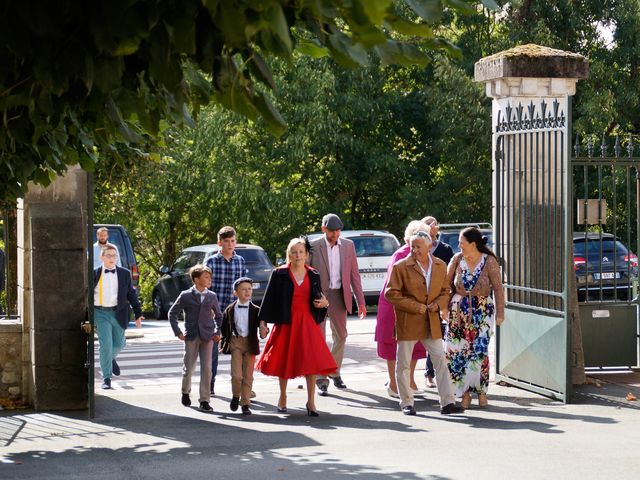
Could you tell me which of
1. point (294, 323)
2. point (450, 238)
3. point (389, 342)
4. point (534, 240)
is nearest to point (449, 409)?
point (389, 342)

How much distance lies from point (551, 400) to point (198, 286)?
3.52m

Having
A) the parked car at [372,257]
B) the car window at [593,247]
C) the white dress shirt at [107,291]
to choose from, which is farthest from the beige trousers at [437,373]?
the parked car at [372,257]

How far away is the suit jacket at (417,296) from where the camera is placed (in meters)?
11.2

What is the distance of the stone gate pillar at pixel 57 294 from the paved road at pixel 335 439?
297 mm

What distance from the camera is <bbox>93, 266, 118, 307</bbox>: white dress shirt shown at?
13.4 metres

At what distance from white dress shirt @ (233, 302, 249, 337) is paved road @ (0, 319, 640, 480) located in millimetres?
749

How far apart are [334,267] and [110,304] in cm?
247

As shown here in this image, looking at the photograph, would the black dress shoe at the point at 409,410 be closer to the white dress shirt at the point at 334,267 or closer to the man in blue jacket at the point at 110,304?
the white dress shirt at the point at 334,267

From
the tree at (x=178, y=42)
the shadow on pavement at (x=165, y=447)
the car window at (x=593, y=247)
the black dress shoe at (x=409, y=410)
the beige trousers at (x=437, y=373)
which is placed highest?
the tree at (x=178, y=42)

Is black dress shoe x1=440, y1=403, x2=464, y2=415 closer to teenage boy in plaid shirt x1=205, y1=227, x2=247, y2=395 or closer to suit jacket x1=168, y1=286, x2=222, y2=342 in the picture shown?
suit jacket x1=168, y1=286, x2=222, y2=342

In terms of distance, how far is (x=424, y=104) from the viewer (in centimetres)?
3344

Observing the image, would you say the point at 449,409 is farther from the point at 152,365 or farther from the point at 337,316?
the point at 152,365

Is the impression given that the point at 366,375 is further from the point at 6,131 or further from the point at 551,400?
the point at 6,131

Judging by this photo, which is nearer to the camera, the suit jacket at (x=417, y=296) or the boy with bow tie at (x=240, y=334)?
the suit jacket at (x=417, y=296)
